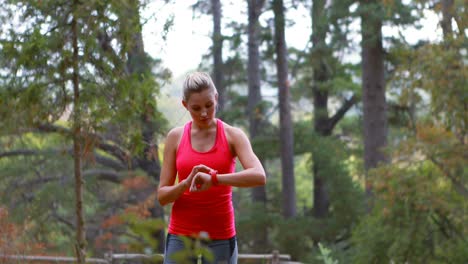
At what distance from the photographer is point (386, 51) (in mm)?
16828

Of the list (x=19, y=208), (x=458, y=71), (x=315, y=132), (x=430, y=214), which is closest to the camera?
(x=430, y=214)

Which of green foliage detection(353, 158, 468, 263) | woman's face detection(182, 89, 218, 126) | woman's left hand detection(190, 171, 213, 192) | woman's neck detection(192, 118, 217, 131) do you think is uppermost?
woman's face detection(182, 89, 218, 126)

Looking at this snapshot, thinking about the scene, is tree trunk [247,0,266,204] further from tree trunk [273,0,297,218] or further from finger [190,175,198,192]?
finger [190,175,198,192]

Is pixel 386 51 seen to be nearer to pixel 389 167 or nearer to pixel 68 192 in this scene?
pixel 389 167

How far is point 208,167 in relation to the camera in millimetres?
3107

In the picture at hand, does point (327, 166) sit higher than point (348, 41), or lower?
lower

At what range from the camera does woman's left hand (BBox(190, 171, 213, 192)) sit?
2984 mm

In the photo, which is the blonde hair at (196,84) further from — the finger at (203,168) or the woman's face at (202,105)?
the finger at (203,168)

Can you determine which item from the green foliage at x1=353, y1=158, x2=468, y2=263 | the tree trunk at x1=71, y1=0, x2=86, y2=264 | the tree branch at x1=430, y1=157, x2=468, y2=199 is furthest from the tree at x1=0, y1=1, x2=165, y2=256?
the tree branch at x1=430, y1=157, x2=468, y2=199

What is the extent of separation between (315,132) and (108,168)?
5.61 metres

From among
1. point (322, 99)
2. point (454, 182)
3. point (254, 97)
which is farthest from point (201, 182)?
point (322, 99)

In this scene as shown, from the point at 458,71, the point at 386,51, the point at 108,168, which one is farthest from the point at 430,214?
the point at 108,168

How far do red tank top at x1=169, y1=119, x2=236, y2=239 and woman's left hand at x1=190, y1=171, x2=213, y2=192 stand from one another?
0.56 feet

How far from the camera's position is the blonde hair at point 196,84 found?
123 inches
